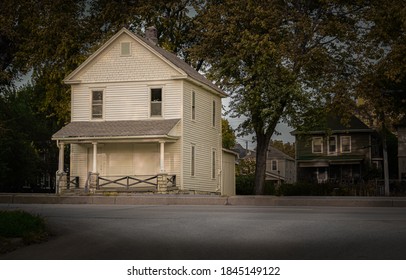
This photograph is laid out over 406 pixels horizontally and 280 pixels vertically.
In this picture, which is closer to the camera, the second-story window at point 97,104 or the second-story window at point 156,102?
the second-story window at point 156,102

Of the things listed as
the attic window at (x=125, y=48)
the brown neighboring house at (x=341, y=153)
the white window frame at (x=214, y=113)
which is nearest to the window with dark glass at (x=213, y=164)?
the white window frame at (x=214, y=113)

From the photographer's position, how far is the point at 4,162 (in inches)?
1767

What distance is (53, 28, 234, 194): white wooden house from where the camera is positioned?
35000mm

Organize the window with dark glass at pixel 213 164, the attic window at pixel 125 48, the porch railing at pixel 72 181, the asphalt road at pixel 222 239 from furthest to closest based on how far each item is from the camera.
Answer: the window with dark glass at pixel 213 164 < the attic window at pixel 125 48 < the porch railing at pixel 72 181 < the asphalt road at pixel 222 239

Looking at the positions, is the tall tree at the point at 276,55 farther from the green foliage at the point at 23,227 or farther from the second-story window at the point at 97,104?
the green foliage at the point at 23,227

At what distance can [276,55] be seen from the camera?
3791 cm

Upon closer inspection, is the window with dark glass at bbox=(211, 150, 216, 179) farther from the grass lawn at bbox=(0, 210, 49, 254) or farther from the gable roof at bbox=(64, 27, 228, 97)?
the grass lawn at bbox=(0, 210, 49, 254)

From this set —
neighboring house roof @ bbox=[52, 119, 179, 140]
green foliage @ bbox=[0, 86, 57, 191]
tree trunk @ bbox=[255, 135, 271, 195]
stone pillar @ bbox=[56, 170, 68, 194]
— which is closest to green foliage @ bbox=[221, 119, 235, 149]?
green foliage @ bbox=[0, 86, 57, 191]

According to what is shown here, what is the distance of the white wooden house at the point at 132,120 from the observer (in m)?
35.0

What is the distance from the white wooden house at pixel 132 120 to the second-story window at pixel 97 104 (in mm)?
10

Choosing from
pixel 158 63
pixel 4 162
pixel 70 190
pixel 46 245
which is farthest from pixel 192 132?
pixel 46 245

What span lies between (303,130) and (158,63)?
879cm
